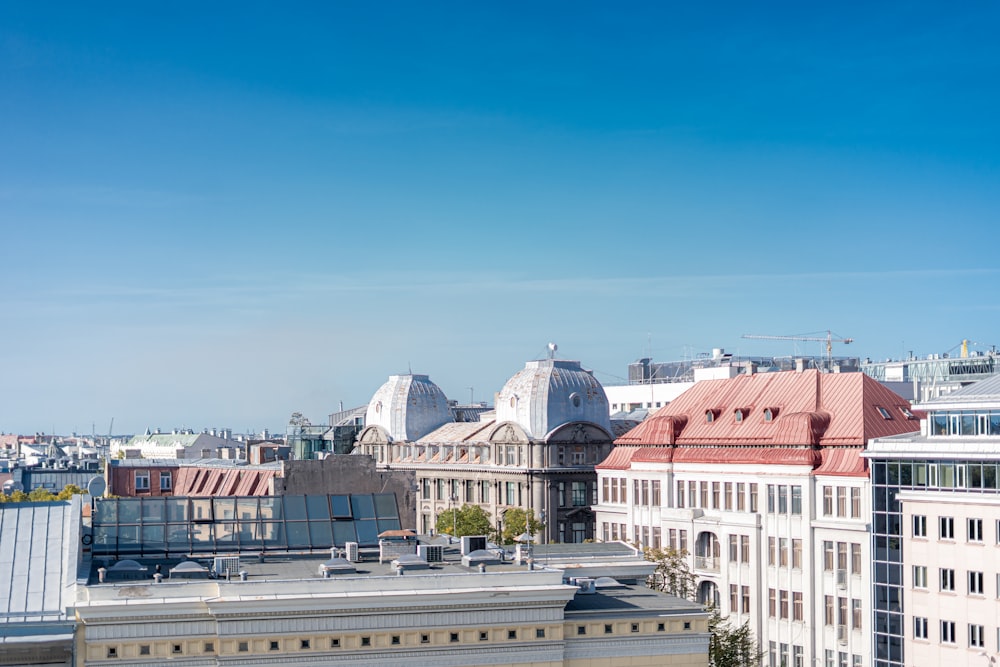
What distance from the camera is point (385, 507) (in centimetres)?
7412

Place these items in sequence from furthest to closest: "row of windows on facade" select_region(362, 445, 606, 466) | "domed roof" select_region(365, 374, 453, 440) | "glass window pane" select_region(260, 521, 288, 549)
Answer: "domed roof" select_region(365, 374, 453, 440) → "row of windows on facade" select_region(362, 445, 606, 466) → "glass window pane" select_region(260, 521, 288, 549)

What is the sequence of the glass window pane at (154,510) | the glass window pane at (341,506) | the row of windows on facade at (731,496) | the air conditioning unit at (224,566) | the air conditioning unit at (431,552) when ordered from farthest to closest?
the row of windows on facade at (731,496)
the glass window pane at (341,506)
the glass window pane at (154,510)
the air conditioning unit at (431,552)
the air conditioning unit at (224,566)

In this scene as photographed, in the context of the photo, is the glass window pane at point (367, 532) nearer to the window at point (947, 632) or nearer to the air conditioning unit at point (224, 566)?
the air conditioning unit at point (224, 566)

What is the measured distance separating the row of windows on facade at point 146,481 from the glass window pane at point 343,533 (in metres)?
107

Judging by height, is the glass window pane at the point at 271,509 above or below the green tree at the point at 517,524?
above

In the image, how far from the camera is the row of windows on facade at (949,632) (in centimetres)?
8444

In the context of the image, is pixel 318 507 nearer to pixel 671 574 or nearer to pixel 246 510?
pixel 246 510

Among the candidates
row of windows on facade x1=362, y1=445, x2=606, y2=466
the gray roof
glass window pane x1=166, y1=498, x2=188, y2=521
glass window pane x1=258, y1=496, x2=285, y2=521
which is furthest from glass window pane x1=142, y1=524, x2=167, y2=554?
row of windows on facade x1=362, y1=445, x2=606, y2=466

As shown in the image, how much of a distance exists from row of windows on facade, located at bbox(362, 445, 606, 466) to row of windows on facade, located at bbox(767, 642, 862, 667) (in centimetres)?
5399

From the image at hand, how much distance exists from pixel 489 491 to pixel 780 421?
214 feet

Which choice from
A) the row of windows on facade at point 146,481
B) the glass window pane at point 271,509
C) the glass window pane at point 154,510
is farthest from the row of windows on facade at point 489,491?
the glass window pane at point 154,510

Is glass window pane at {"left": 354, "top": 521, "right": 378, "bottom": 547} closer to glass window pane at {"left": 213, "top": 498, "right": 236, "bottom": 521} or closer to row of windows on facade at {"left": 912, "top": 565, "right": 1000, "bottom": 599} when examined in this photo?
glass window pane at {"left": 213, "top": 498, "right": 236, "bottom": 521}

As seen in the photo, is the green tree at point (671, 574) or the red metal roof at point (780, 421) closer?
the green tree at point (671, 574)

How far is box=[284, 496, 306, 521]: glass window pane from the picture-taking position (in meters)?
72.4
